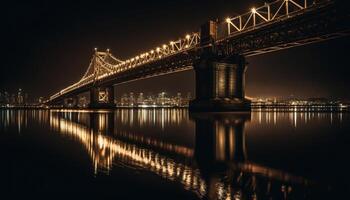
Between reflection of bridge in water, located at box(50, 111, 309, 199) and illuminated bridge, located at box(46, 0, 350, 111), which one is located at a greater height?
illuminated bridge, located at box(46, 0, 350, 111)

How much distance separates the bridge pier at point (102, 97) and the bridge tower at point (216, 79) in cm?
4862

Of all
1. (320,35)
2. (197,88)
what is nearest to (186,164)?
(320,35)

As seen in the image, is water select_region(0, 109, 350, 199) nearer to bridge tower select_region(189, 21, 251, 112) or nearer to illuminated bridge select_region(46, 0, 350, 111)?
illuminated bridge select_region(46, 0, 350, 111)

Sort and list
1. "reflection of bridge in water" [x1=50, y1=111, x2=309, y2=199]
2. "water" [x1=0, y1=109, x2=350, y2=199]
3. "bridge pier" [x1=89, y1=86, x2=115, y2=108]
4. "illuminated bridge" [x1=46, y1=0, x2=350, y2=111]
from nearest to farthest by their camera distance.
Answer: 1. "water" [x1=0, y1=109, x2=350, y2=199]
2. "reflection of bridge in water" [x1=50, y1=111, x2=309, y2=199]
3. "illuminated bridge" [x1=46, y1=0, x2=350, y2=111]
4. "bridge pier" [x1=89, y1=86, x2=115, y2=108]

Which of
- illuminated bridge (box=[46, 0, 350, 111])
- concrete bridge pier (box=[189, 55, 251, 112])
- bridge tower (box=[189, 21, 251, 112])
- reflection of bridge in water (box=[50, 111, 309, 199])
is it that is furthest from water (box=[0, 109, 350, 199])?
bridge tower (box=[189, 21, 251, 112])

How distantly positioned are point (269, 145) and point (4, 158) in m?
9.79

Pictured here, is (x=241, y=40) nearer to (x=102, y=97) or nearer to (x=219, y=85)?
(x=219, y=85)

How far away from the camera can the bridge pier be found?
8468 cm

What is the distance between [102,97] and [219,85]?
184 feet

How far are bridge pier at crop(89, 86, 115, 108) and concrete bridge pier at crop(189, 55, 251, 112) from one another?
4862 cm

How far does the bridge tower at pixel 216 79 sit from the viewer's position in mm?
39344

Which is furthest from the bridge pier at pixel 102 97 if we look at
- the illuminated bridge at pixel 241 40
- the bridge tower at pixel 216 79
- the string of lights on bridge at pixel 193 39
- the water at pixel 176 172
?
the water at pixel 176 172

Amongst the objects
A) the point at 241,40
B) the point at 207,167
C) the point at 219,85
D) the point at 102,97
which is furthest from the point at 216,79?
the point at 102,97

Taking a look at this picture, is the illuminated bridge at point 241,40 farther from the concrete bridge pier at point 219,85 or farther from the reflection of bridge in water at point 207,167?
the reflection of bridge in water at point 207,167
